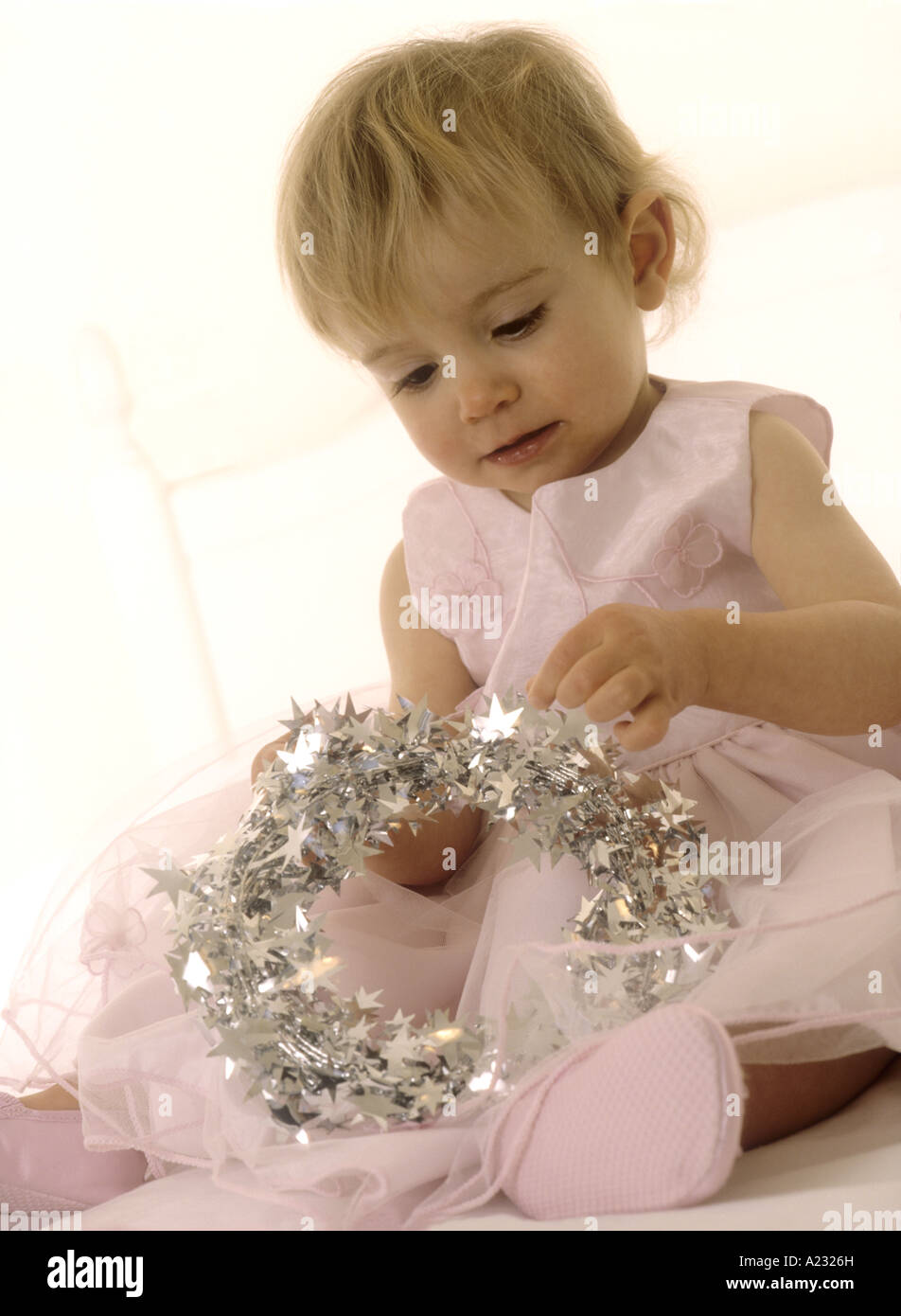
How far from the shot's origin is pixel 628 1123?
0.48 metres

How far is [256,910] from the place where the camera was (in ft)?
1.99

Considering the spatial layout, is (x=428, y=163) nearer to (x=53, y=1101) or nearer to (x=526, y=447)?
(x=526, y=447)

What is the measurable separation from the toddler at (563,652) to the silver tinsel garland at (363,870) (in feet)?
0.08

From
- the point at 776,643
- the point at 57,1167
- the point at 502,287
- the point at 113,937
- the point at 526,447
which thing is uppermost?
the point at 502,287

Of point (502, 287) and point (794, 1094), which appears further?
point (502, 287)

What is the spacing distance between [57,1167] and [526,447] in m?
0.56

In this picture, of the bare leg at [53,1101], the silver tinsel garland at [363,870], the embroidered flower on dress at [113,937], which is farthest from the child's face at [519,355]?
the bare leg at [53,1101]

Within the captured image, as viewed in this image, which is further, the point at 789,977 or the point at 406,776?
the point at 406,776

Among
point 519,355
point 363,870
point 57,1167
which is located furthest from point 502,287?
point 57,1167

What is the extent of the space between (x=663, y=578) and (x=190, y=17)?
0.95 meters

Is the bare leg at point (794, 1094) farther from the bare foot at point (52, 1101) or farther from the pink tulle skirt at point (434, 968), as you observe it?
the bare foot at point (52, 1101)

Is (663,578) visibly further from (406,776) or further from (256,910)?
(256,910)

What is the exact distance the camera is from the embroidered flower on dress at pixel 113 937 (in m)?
0.78
